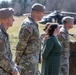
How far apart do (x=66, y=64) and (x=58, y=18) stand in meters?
24.8

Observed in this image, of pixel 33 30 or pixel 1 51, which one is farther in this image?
pixel 33 30

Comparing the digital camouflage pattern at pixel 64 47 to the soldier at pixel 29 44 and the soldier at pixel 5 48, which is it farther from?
the soldier at pixel 5 48

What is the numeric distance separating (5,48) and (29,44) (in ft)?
3.42

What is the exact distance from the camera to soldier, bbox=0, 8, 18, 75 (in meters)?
4.37

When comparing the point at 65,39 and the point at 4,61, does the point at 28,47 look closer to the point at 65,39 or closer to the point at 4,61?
the point at 4,61

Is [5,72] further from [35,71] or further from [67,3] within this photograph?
[67,3]

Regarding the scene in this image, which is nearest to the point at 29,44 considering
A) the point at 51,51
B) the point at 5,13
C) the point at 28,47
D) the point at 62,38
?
the point at 28,47

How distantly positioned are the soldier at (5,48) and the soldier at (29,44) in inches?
31.6

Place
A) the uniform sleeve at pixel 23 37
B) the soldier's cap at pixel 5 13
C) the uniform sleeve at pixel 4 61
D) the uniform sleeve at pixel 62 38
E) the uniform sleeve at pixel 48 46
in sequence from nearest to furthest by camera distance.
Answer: the uniform sleeve at pixel 4 61, the soldier's cap at pixel 5 13, the uniform sleeve at pixel 23 37, the uniform sleeve at pixel 48 46, the uniform sleeve at pixel 62 38

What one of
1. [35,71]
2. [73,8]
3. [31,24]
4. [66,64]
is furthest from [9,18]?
[73,8]

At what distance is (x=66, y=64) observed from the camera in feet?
22.8

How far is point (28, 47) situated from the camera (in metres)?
5.40

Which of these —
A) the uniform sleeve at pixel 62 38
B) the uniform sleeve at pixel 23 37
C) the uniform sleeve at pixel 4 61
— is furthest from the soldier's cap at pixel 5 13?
the uniform sleeve at pixel 62 38

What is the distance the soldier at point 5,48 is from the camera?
4.37 m
